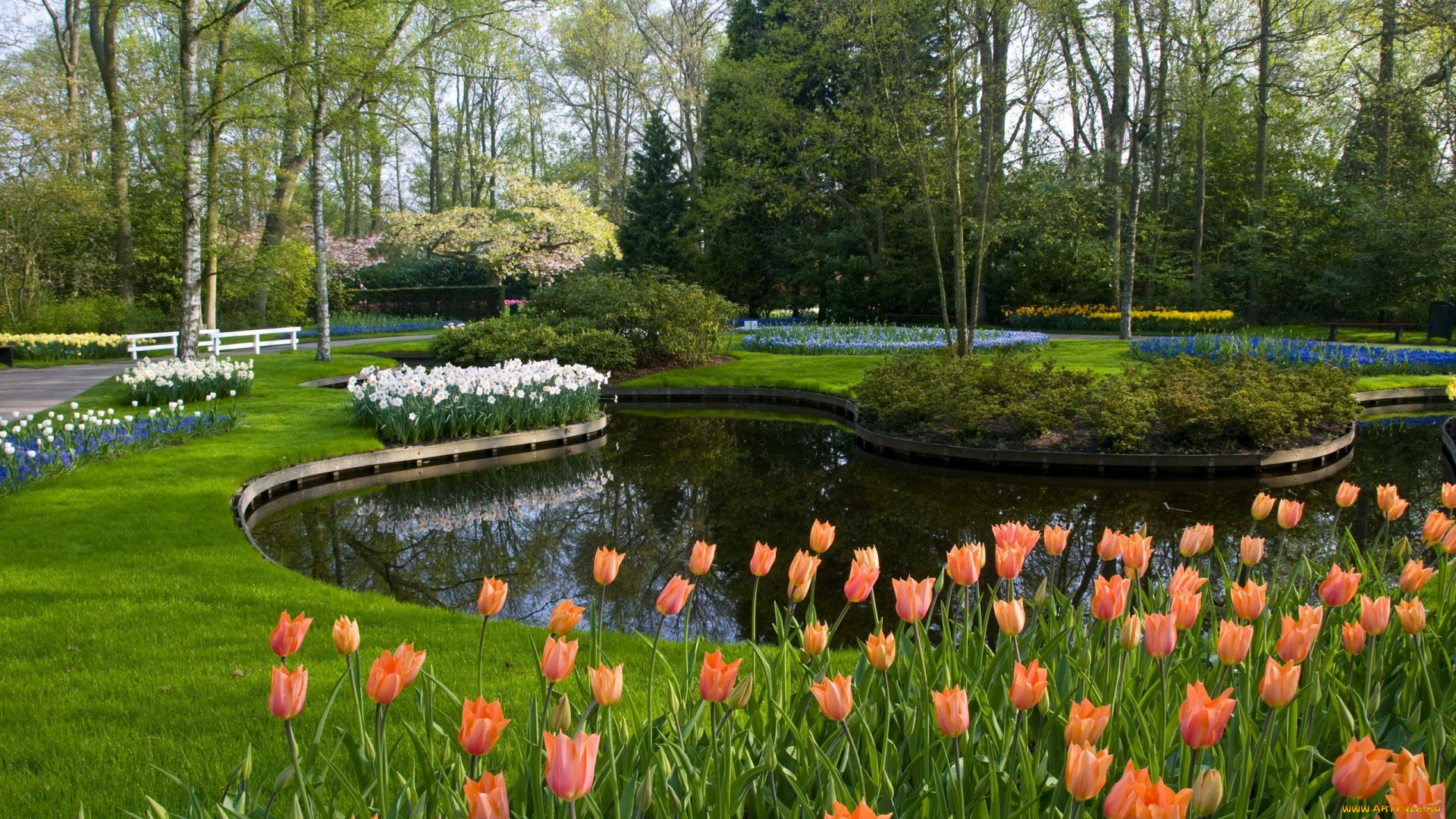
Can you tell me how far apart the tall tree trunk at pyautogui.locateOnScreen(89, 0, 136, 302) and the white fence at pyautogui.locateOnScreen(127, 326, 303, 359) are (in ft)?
7.05

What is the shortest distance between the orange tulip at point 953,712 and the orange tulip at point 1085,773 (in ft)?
0.82

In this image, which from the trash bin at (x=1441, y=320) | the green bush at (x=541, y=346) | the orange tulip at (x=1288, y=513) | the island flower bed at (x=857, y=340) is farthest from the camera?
the island flower bed at (x=857, y=340)

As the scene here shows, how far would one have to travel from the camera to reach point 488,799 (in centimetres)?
120

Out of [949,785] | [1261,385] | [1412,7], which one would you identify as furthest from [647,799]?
[1412,7]

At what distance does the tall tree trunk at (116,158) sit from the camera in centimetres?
2091

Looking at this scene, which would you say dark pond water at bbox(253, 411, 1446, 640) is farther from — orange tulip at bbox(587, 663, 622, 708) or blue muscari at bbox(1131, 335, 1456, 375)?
orange tulip at bbox(587, 663, 622, 708)

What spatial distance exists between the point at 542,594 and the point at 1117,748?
4.72 metres

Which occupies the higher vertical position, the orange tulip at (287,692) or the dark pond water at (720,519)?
the orange tulip at (287,692)

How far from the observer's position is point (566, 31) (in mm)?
34656

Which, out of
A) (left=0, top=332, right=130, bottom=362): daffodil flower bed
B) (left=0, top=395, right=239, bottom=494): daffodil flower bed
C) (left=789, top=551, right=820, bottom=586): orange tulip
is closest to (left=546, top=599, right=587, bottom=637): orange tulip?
(left=789, top=551, right=820, bottom=586): orange tulip

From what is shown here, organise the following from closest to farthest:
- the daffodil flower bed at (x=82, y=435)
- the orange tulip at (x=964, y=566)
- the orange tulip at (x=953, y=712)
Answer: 1. the orange tulip at (x=953, y=712)
2. the orange tulip at (x=964, y=566)
3. the daffodil flower bed at (x=82, y=435)

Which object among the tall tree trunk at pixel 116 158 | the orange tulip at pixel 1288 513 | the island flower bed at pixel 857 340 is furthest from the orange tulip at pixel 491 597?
the tall tree trunk at pixel 116 158

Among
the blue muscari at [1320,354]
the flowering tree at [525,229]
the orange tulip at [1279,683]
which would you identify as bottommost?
the orange tulip at [1279,683]

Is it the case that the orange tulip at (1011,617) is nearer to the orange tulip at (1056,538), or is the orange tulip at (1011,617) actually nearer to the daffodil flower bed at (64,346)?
the orange tulip at (1056,538)
